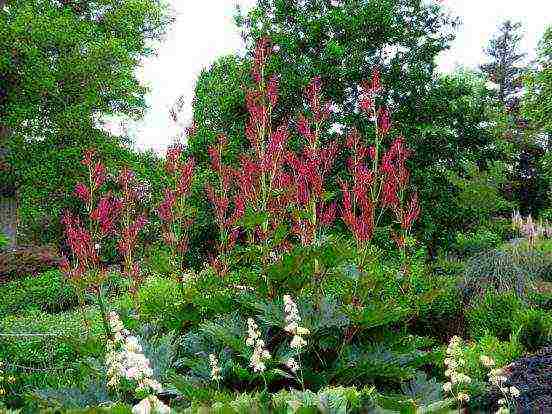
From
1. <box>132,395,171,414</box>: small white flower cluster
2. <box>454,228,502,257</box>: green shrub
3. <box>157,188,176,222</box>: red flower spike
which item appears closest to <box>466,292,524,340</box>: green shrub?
<box>157,188,176,222</box>: red flower spike

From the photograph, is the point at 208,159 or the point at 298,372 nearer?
the point at 298,372

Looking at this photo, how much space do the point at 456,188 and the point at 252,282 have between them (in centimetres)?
952

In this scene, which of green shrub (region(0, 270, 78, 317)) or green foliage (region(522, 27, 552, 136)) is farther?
green foliage (region(522, 27, 552, 136))

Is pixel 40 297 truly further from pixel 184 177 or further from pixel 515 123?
pixel 515 123

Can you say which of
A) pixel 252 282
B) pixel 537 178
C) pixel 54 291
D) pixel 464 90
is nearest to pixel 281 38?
pixel 464 90

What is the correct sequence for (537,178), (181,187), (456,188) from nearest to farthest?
(181,187) → (456,188) → (537,178)

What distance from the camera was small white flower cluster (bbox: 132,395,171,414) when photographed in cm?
177

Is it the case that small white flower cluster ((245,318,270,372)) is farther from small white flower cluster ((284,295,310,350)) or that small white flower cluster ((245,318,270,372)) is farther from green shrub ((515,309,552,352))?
green shrub ((515,309,552,352))

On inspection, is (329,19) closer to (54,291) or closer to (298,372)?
(54,291)

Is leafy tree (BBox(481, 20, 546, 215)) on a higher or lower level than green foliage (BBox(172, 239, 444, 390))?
higher

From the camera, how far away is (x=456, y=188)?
1291cm

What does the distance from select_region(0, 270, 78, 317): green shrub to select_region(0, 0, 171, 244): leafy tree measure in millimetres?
4623

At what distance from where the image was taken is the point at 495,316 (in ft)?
22.6

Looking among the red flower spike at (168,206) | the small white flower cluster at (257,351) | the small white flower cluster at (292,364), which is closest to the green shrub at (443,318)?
the red flower spike at (168,206)
